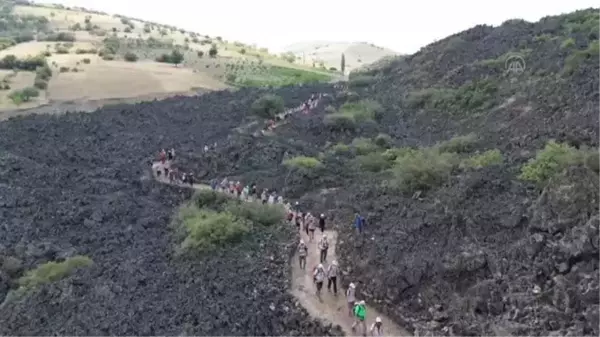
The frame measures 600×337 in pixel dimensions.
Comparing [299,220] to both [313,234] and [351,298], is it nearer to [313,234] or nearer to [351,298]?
[313,234]

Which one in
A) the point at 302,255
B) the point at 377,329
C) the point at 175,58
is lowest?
the point at 175,58

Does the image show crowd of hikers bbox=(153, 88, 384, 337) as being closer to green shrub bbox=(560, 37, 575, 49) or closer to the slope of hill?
green shrub bbox=(560, 37, 575, 49)

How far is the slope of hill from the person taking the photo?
129 metres

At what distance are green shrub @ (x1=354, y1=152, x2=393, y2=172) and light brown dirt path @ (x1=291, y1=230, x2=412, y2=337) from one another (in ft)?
38.5

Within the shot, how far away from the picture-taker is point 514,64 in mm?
49219

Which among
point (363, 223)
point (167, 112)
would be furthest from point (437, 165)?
point (167, 112)

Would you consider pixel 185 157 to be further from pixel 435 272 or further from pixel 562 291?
pixel 562 291

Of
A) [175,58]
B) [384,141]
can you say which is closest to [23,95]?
[175,58]

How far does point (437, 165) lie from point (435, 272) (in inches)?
342

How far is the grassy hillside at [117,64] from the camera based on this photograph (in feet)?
224

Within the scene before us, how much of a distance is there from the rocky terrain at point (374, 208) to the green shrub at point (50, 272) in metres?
0.59

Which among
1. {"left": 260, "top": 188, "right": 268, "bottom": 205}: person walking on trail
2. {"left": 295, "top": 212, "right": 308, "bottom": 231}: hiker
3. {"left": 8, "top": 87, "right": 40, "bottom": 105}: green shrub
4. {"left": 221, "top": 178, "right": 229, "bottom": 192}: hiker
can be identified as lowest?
{"left": 8, "top": 87, "right": 40, "bottom": 105}: green shrub

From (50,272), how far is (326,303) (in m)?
11.5

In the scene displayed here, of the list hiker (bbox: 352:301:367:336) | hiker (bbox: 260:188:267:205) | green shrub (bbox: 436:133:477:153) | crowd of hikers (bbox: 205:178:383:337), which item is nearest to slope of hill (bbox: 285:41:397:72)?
green shrub (bbox: 436:133:477:153)
